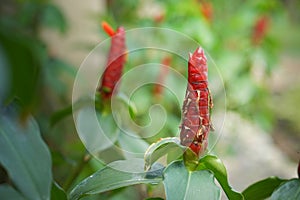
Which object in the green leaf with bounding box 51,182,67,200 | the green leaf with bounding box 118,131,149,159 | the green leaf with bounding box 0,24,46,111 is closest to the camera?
the green leaf with bounding box 0,24,46,111

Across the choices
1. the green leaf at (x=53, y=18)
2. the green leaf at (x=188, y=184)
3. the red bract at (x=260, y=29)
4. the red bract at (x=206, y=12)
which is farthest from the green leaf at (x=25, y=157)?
the red bract at (x=260, y=29)

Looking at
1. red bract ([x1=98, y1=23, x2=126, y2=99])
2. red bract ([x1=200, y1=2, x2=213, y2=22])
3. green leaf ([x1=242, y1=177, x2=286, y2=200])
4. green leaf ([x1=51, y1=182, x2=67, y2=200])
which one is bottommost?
green leaf ([x1=51, y1=182, x2=67, y2=200])

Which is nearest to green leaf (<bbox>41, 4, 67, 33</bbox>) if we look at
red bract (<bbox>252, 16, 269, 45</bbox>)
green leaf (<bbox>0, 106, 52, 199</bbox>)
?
red bract (<bbox>252, 16, 269, 45</bbox>)

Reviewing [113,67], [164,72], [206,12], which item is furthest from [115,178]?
[206,12]

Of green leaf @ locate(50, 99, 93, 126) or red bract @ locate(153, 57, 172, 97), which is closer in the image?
green leaf @ locate(50, 99, 93, 126)

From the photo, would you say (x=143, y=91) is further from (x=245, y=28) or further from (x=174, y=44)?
(x=245, y=28)

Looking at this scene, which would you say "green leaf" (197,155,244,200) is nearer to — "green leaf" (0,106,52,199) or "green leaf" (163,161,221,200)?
"green leaf" (163,161,221,200)
